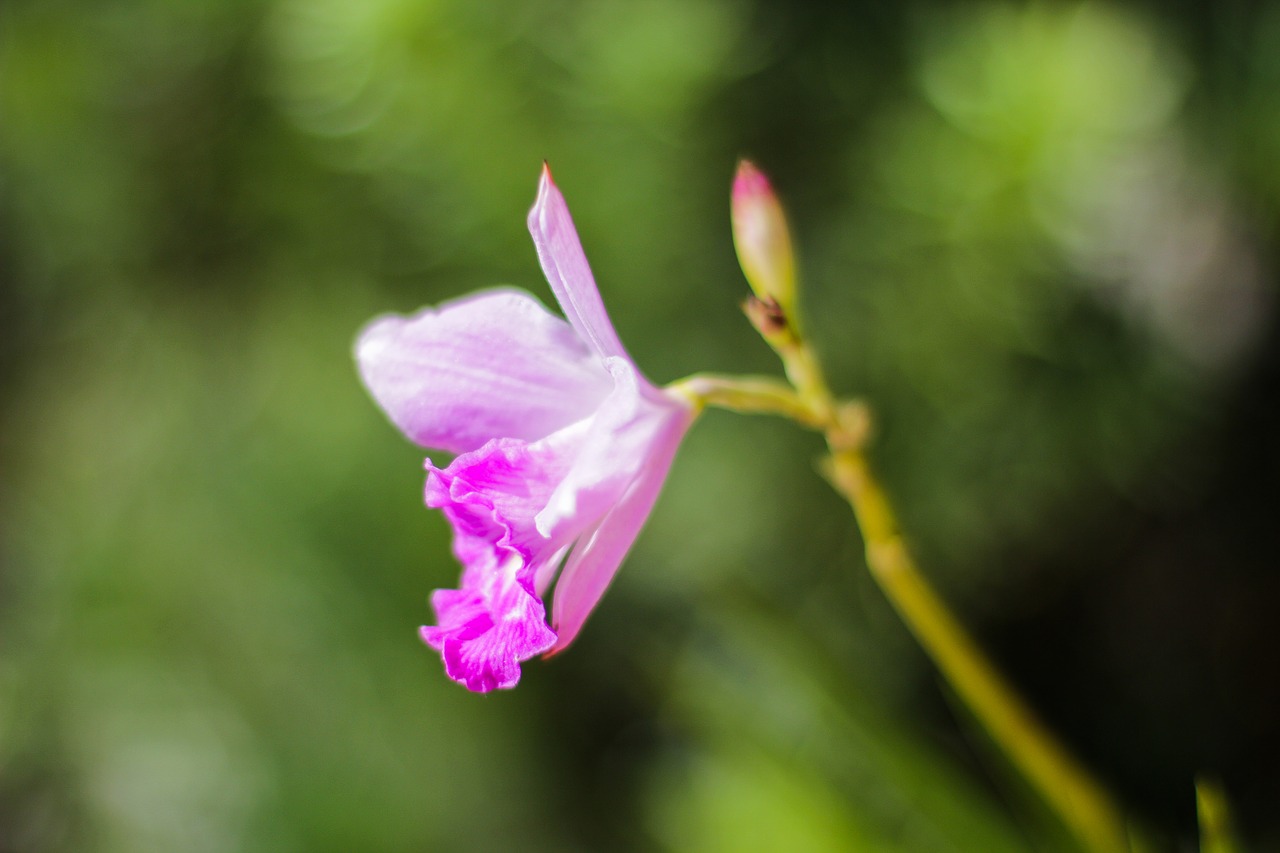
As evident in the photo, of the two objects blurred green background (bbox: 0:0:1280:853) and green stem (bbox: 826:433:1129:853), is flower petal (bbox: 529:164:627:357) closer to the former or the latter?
green stem (bbox: 826:433:1129:853)

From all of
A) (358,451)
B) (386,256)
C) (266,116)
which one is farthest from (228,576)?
(266,116)

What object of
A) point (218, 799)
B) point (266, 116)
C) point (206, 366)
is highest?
point (266, 116)

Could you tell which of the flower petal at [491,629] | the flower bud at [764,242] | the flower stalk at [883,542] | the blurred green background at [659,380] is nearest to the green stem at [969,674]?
the flower stalk at [883,542]

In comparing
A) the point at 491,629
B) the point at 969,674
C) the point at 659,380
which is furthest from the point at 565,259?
the point at 659,380

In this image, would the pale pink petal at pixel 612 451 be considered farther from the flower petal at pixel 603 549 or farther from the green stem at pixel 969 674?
the green stem at pixel 969 674

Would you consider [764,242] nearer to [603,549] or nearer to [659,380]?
[603,549]

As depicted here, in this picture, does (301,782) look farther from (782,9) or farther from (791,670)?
(782,9)
